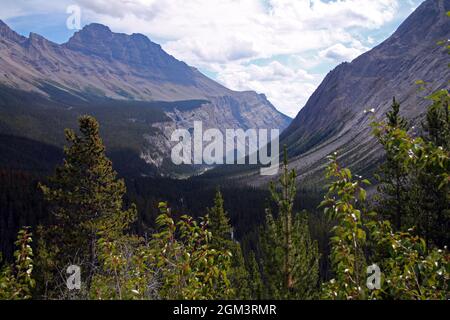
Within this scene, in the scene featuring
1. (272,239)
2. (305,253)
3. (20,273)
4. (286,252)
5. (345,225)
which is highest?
(345,225)

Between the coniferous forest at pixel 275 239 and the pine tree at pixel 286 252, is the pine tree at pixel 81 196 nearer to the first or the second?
the coniferous forest at pixel 275 239

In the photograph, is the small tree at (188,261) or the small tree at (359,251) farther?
the small tree at (188,261)

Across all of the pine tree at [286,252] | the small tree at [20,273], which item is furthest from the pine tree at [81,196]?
the pine tree at [286,252]

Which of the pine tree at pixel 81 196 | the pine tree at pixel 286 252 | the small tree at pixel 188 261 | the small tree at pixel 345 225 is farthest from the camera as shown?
the pine tree at pixel 81 196

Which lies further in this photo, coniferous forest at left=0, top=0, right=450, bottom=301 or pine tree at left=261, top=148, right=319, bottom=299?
pine tree at left=261, top=148, right=319, bottom=299

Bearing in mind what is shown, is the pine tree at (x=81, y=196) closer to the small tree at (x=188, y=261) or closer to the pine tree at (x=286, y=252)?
the pine tree at (x=286, y=252)

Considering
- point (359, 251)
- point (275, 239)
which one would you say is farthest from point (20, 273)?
point (359, 251)

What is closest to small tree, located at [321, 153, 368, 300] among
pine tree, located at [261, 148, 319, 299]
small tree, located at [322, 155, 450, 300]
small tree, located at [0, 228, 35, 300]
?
small tree, located at [322, 155, 450, 300]

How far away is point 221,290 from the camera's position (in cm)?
1073

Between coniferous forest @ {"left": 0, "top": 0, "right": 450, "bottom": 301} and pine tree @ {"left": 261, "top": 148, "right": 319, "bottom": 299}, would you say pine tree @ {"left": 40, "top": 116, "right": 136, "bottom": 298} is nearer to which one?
coniferous forest @ {"left": 0, "top": 0, "right": 450, "bottom": 301}

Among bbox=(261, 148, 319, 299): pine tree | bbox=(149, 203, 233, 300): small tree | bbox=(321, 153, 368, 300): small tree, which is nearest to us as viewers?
bbox=(321, 153, 368, 300): small tree

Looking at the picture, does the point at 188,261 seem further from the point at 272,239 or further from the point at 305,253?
the point at 305,253

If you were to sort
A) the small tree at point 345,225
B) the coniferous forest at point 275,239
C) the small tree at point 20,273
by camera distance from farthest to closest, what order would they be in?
the small tree at point 20,273 < the coniferous forest at point 275,239 < the small tree at point 345,225
